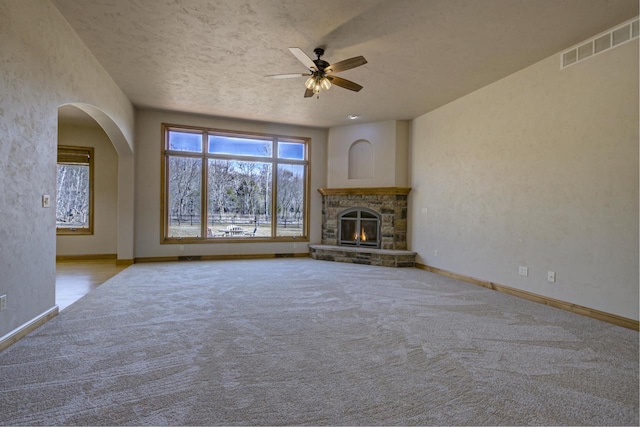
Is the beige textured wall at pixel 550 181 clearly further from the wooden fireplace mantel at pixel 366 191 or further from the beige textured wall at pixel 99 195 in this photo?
the beige textured wall at pixel 99 195

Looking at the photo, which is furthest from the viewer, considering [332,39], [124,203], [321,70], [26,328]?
[124,203]

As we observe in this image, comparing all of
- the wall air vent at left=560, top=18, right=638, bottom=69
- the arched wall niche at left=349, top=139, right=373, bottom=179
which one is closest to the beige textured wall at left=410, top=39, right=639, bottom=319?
the wall air vent at left=560, top=18, right=638, bottom=69

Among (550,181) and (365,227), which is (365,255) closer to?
(365,227)

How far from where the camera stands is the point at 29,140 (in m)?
2.69

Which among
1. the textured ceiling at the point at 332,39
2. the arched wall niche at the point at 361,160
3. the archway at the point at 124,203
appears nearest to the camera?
the textured ceiling at the point at 332,39

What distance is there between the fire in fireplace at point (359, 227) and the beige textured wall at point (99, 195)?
5137mm

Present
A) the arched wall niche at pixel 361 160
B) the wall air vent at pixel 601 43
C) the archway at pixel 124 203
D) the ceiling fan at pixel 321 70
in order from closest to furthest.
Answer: the wall air vent at pixel 601 43
the ceiling fan at pixel 321 70
the archway at pixel 124 203
the arched wall niche at pixel 361 160

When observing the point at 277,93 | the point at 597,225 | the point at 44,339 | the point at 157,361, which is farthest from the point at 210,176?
the point at 597,225

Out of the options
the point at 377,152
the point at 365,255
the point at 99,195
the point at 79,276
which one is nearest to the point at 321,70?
the point at 377,152

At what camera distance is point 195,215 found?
265 inches

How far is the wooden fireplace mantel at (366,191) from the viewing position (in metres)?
6.56

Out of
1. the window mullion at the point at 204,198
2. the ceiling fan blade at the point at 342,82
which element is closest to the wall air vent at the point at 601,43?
the ceiling fan blade at the point at 342,82

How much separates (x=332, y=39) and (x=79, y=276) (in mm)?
5214

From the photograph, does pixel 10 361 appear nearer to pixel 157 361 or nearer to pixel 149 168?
pixel 157 361
